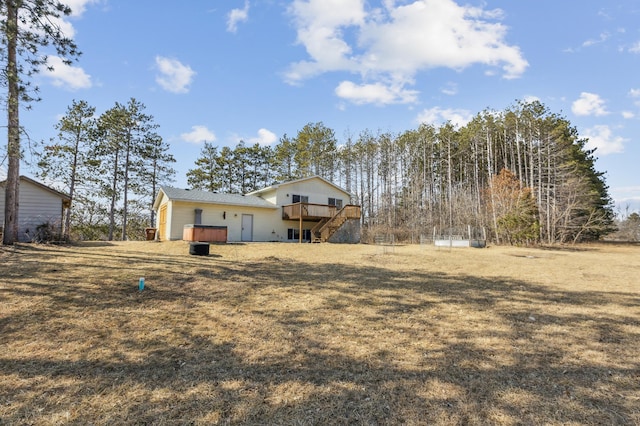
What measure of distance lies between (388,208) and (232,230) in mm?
17821

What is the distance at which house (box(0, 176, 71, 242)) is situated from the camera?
14.2m

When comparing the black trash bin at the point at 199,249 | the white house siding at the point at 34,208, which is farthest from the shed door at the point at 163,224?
Result: the black trash bin at the point at 199,249

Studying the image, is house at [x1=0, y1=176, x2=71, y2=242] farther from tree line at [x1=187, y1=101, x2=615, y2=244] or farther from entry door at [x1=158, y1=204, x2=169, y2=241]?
tree line at [x1=187, y1=101, x2=615, y2=244]

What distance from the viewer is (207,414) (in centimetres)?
268

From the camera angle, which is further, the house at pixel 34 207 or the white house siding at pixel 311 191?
the white house siding at pixel 311 191

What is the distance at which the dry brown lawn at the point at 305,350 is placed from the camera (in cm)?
278

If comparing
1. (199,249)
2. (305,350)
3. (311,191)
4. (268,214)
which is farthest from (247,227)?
(305,350)

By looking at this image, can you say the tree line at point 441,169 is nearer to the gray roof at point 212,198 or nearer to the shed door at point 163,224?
the gray roof at point 212,198

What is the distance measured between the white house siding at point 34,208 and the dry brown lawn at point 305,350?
8.87m

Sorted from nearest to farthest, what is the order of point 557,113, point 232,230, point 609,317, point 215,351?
1. point 215,351
2. point 609,317
3. point 232,230
4. point 557,113

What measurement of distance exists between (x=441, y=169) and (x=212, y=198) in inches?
976

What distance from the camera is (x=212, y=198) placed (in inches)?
790

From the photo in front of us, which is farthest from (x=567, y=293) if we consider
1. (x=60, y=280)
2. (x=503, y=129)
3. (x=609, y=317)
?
(x=503, y=129)

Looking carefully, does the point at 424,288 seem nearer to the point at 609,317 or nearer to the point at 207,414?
the point at 609,317
